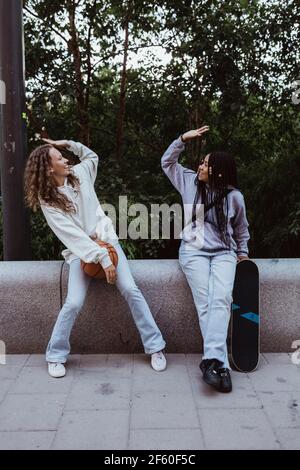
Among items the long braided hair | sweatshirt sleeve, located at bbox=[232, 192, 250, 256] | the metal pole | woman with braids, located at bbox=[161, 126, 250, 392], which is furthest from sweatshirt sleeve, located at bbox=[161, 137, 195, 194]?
the metal pole

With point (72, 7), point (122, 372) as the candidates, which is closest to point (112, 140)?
point (72, 7)

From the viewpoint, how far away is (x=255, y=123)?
646 cm

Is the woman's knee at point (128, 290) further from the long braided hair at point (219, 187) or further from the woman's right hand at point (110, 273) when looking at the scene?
the long braided hair at point (219, 187)

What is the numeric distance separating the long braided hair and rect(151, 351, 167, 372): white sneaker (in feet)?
3.20

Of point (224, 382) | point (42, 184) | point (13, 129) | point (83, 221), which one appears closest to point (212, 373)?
point (224, 382)

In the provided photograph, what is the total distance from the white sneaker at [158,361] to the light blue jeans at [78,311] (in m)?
0.05

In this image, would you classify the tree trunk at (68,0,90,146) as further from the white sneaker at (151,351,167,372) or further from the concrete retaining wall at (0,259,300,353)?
the white sneaker at (151,351,167,372)

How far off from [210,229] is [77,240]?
3.25ft

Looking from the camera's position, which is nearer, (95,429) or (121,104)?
(95,429)

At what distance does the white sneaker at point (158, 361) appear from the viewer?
12.2ft

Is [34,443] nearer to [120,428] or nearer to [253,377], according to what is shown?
[120,428]

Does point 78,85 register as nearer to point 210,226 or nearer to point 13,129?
point 13,129

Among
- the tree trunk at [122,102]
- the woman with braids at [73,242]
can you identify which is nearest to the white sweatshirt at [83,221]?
the woman with braids at [73,242]

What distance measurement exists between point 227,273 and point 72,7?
3842 millimetres
